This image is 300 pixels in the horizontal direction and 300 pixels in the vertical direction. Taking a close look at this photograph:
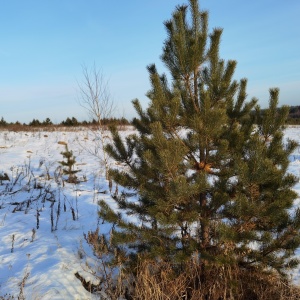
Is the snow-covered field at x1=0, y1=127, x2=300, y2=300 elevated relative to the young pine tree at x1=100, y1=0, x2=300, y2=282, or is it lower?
lower

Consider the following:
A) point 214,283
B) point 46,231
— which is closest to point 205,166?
point 214,283

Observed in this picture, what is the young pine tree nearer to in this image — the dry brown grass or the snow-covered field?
the dry brown grass

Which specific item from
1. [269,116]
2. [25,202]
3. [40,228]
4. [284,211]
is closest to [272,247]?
[284,211]

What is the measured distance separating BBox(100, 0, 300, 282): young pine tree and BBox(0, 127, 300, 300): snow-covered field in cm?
79

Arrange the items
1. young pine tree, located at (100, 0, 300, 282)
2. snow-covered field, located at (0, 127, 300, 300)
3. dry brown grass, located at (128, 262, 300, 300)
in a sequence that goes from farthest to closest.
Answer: snow-covered field, located at (0, 127, 300, 300)
dry brown grass, located at (128, 262, 300, 300)
young pine tree, located at (100, 0, 300, 282)

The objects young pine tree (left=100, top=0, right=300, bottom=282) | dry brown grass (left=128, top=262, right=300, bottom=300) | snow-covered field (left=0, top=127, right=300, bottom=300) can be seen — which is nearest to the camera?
young pine tree (left=100, top=0, right=300, bottom=282)

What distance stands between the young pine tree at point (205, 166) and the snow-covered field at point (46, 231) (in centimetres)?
79

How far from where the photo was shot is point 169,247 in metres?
3.41

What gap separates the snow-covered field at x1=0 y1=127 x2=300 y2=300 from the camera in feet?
11.4

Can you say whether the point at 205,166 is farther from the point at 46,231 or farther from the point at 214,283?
the point at 46,231

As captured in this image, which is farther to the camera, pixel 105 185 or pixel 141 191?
pixel 105 185

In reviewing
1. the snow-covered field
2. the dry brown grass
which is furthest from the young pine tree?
the snow-covered field

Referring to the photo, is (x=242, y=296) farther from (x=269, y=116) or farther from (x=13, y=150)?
(x=13, y=150)

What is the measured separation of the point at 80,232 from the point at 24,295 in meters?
1.83
